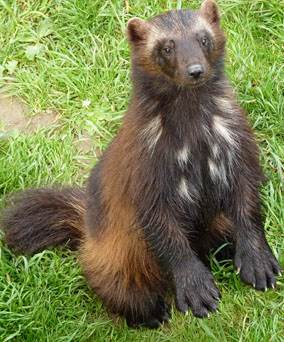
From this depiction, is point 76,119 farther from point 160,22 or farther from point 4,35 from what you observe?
point 160,22

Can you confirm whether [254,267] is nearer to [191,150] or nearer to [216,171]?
[216,171]

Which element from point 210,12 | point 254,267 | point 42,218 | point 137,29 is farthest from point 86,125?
point 254,267

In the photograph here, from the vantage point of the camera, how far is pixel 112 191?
4219mm

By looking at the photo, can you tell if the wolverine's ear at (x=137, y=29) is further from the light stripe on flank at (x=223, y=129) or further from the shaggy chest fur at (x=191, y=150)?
the light stripe on flank at (x=223, y=129)

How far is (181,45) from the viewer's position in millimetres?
3799

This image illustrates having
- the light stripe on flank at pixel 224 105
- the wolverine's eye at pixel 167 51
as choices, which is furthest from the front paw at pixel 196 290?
the wolverine's eye at pixel 167 51

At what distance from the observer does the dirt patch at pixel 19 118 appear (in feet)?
17.8

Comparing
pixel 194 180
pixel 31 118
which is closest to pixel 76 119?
pixel 31 118

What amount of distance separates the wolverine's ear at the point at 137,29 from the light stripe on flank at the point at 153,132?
0.36 metres

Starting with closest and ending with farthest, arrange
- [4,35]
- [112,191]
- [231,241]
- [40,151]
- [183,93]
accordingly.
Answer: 1. [183,93]
2. [112,191]
3. [231,241]
4. [40,151]
5. [4,35]

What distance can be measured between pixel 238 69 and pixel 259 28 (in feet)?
1.18

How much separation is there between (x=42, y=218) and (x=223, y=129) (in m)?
1.18

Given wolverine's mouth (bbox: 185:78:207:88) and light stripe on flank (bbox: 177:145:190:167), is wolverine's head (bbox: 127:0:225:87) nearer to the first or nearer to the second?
wolverine's mouth (bbox: 185:78:207:88)

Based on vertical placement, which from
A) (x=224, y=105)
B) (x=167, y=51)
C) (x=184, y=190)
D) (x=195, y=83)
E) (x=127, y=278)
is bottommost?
(x=127, y=278)
